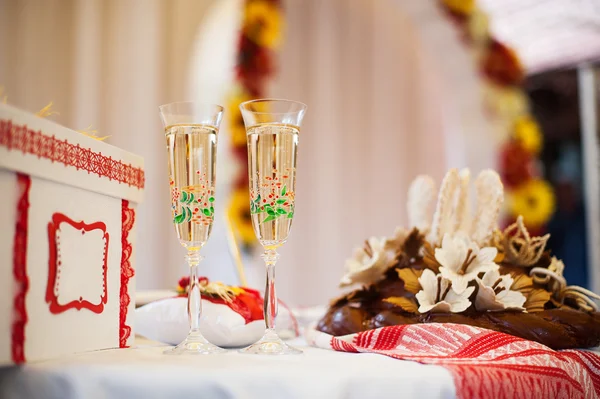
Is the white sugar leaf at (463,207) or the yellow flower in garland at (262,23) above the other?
the yellow flower in garland at (262,23)

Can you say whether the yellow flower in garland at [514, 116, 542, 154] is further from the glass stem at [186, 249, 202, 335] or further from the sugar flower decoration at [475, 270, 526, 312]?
the glass stem at [186, 249, 202, 335]

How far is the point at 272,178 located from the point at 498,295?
1.56 feet

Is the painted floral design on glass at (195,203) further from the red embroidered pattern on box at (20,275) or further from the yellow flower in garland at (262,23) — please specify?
the yellow flower in garland at (262,23)

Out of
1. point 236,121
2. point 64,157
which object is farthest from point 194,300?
point 236,121

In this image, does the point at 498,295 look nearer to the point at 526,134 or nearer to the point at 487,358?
the point at 487,358

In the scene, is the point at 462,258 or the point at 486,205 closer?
the point at 462,258

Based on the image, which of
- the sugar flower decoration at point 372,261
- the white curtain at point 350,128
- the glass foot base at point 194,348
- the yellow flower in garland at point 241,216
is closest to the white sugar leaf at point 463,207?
the sugar flower decoration at point 372,261

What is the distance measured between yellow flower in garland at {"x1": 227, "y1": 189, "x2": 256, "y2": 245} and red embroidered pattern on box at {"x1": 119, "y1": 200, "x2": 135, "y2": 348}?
105 inches

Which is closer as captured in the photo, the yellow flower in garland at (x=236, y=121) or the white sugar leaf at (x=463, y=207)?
the white sugar leaf at (x=463, y=207)

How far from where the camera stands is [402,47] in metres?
5.36

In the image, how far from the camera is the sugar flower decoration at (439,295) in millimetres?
1118

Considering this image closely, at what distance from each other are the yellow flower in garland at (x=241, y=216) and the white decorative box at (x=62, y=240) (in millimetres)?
2650

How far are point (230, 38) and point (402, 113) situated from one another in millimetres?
1666

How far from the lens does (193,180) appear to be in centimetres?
105
